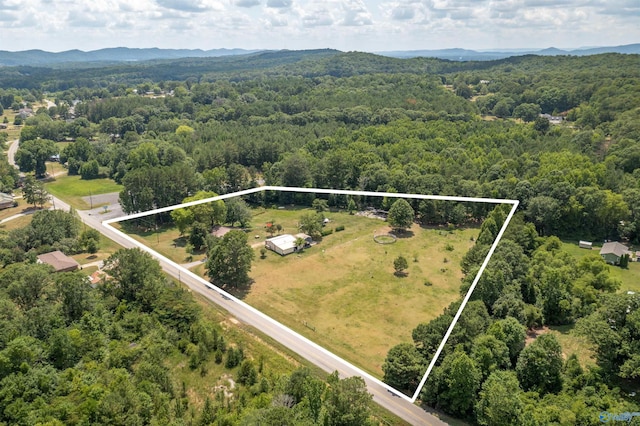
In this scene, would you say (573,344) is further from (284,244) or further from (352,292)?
(352,292)

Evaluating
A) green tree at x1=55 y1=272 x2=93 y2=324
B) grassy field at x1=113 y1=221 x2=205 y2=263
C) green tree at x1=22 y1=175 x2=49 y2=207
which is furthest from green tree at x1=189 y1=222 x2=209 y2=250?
green tree at x1=22 y1=175 x2=49 y2=207

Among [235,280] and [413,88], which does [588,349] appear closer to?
[235,280]

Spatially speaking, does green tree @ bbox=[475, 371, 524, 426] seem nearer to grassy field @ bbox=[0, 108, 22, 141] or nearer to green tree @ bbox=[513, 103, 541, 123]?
green tree @ bbox=[513, 103, 541, 123]

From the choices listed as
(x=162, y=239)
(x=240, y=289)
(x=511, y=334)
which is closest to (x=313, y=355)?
(x=240, y=289)

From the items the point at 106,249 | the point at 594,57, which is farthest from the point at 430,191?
the point at 594,57

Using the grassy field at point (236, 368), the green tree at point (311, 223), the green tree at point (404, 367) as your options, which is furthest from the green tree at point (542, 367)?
the green tree at point (311, 223)

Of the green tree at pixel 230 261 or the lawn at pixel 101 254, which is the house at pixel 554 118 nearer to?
the lawn at pixel 101 254
